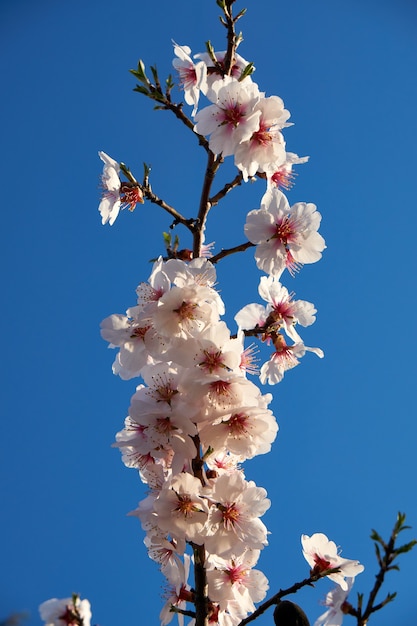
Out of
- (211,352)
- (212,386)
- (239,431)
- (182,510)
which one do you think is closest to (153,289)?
(211,352)

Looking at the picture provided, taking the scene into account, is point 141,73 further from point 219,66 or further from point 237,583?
point 237,583

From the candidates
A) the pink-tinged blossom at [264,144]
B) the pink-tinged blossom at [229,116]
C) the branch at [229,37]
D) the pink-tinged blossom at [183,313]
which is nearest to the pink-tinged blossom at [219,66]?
the branch at [229,37]

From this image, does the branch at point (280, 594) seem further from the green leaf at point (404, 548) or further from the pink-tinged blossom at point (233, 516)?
the green leaf at point (404, 548)

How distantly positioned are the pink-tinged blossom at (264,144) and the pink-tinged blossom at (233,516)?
4.63ft

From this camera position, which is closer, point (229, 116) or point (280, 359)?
point (229, 116)

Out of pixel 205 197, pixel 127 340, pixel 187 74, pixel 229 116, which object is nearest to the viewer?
pixel 127 340

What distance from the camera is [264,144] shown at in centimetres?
284

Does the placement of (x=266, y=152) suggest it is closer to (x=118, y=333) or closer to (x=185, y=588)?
(x=118, y=333)

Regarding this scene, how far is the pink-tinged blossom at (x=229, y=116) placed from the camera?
275 centimetres

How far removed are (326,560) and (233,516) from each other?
485 millimetres

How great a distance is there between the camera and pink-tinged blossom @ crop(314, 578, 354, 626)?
2177mm

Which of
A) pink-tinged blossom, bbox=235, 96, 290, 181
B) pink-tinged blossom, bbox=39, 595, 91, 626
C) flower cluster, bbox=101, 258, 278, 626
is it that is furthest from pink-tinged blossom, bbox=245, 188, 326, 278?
pink-tinged blossom, bbox=39, 595, 91, 626

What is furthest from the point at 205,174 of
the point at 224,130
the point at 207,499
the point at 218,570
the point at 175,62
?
the point at 218,570

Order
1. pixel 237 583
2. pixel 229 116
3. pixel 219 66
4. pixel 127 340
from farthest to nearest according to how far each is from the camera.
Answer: pixel 219 66, pixel 229 116, pixel 237 583, pixel 127 340
